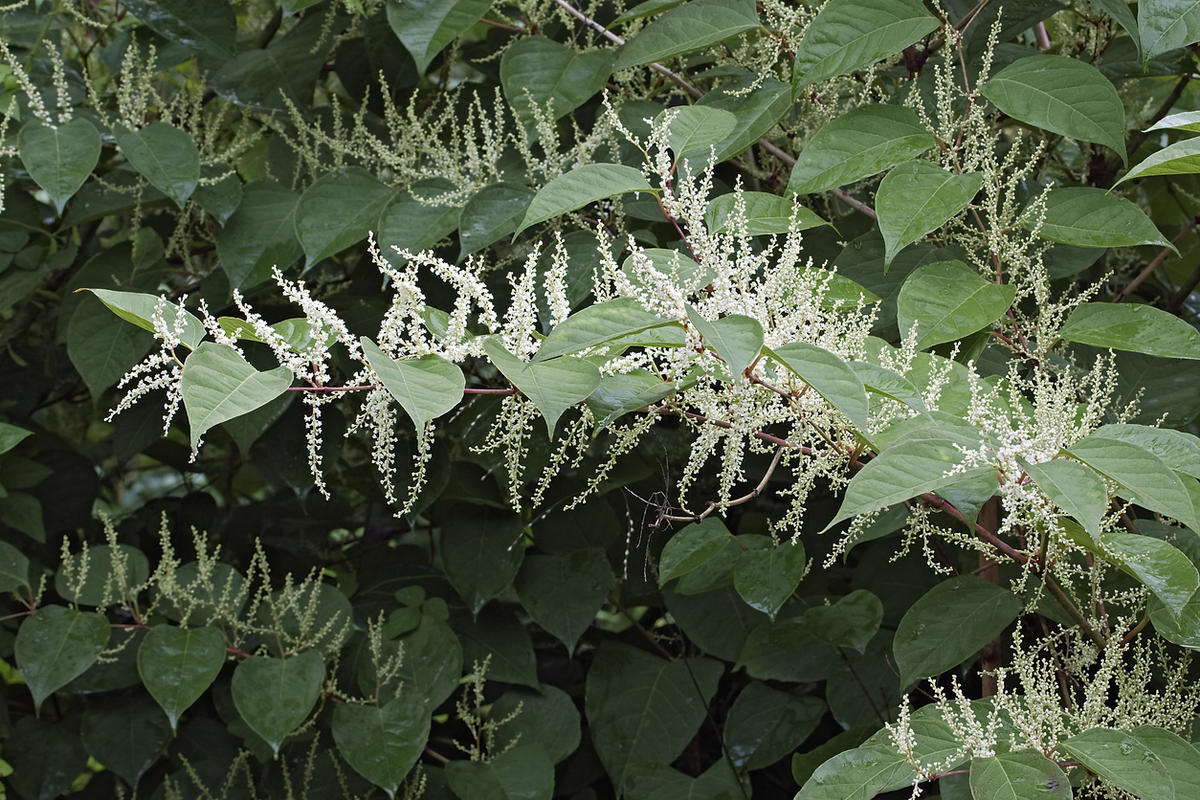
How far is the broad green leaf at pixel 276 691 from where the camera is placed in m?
1.50

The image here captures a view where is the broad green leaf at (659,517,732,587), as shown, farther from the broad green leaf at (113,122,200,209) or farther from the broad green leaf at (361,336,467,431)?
the broad green leaf at (113,122,200,209)

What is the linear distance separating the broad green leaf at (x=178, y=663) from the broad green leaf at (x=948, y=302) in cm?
105

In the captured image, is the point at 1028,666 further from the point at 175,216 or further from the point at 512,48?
the point at 175,216

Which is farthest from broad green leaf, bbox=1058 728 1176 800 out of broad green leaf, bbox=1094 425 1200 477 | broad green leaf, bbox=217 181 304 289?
broad green leaf, bbox=217 181 304 289

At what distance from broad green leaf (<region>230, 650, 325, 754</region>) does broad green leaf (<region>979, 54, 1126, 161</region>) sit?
116 cm

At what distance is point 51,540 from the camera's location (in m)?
2.18

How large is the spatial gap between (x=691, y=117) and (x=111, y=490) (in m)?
2.16

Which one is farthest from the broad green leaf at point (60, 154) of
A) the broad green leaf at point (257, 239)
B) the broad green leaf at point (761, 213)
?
the broad green leaf at point (761, 213)

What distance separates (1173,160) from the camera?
32.9 inches

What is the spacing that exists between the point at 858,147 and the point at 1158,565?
21.6 inches

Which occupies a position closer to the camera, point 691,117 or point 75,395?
point 691,117

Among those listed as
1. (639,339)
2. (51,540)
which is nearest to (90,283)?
(51,540)

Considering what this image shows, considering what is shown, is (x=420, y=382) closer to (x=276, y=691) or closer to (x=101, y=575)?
(x=276, y=691)

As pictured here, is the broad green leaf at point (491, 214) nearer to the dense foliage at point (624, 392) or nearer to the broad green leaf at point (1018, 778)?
the dense foliage at point (624, 392)
